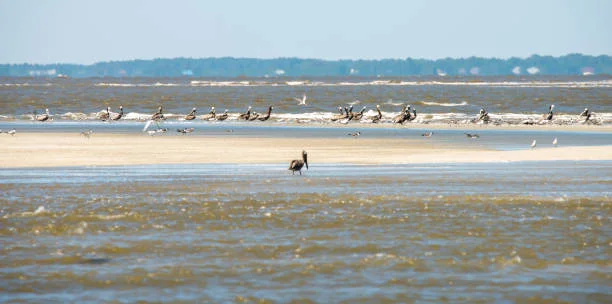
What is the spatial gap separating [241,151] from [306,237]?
16.2 metres

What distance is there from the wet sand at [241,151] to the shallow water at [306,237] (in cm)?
425

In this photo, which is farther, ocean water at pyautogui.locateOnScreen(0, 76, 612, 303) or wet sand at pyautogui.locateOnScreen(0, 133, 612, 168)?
wet sand at pyautogui.locateOnScreen(0, 133, 612, 168)

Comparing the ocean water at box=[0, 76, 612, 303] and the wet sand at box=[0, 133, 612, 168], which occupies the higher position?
the ocean water at box=[0, 76, 612, 303]

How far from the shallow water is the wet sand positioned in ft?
14.0

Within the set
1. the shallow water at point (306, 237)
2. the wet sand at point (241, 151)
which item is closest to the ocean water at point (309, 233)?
the shallow water at point (306, 237)

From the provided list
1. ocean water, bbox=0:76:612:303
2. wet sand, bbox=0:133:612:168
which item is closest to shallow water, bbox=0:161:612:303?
ocean water, bbox=0:76:612:303

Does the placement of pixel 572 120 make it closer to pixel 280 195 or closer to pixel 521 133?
pixel 521 133

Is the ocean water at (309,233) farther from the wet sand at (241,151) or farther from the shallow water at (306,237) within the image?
the wet sand at (241,151)

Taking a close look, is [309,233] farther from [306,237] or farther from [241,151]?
[241,151]

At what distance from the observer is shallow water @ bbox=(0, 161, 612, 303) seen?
11.0 m

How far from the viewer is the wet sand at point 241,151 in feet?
87.9

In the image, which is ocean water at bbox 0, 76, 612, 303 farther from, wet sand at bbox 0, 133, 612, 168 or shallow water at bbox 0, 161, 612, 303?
wet sand at bbox 0, 133, 612, 168

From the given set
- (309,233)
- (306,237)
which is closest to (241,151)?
(309,233)

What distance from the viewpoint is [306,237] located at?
14172mm
